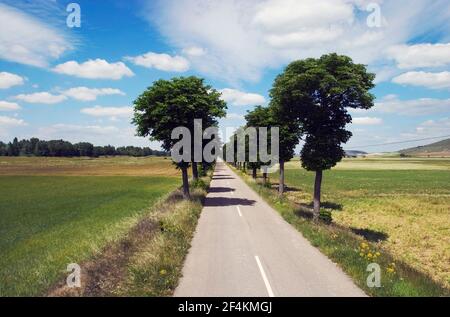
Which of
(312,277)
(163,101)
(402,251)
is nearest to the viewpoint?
(312,277)

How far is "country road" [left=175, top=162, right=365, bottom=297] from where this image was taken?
10547 mm

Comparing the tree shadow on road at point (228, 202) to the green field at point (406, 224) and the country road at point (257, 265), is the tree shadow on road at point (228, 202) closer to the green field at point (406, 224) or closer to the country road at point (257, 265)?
the green field at point (406, 224)

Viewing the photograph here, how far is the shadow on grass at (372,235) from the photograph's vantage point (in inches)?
827

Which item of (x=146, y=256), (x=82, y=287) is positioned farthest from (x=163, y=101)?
(x=82, y=287)

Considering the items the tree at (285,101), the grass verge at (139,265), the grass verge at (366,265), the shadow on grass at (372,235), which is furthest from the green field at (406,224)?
the grass verge at (139,265)

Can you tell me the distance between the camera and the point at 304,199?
1499 inches

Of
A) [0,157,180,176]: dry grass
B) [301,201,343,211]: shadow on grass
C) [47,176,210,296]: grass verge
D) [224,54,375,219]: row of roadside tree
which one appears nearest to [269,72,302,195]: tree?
[224,54,375,219]: row of roadside tree

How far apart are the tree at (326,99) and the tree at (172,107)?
8.20 meters

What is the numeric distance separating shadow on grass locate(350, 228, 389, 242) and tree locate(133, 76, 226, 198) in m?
13.3

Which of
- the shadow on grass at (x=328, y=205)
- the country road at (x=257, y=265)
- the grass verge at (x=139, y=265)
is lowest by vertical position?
the shadow on grass at (x=328, y=205)
